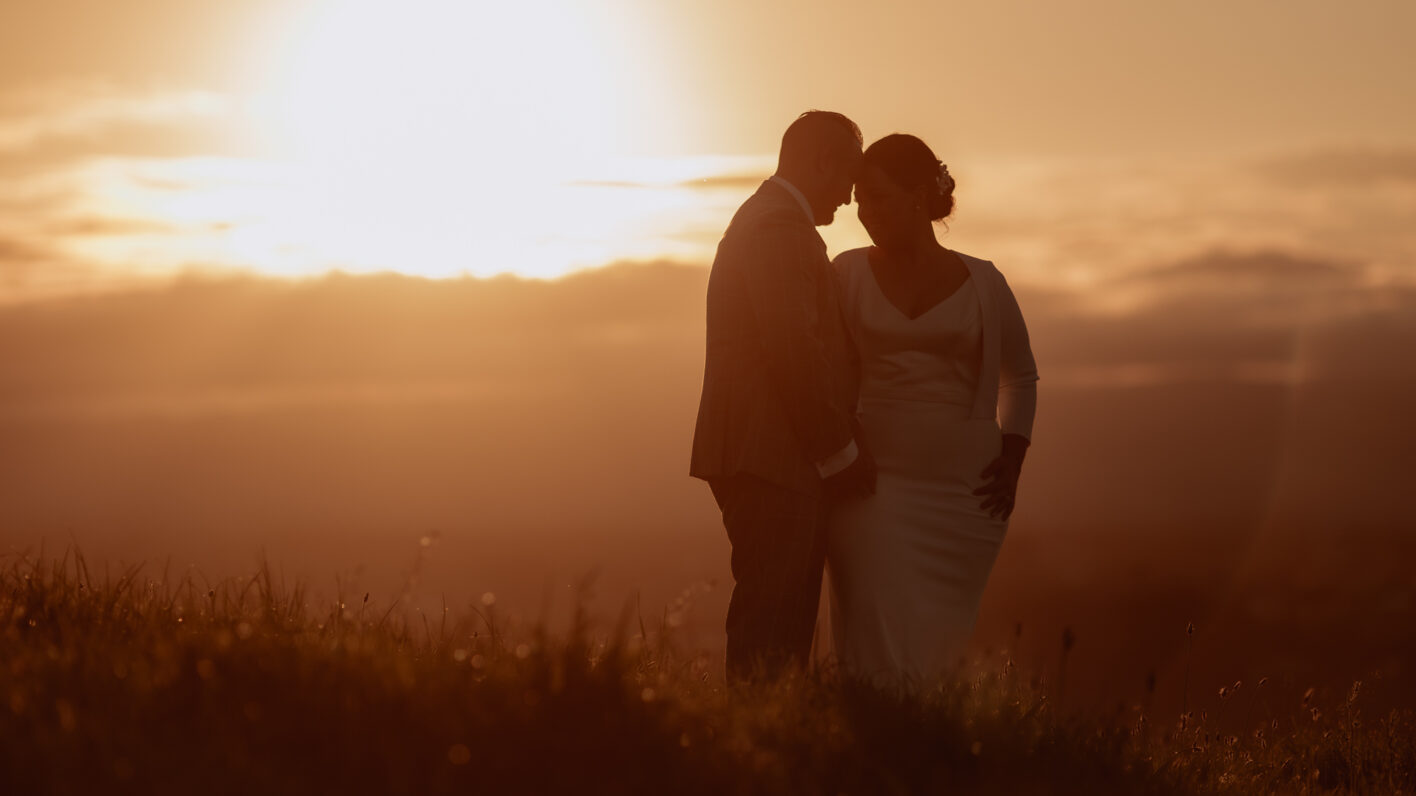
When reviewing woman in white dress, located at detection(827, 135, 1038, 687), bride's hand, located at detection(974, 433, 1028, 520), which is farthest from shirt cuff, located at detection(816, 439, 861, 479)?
bride's hand, located at detection(974, 433, 1028, 520)

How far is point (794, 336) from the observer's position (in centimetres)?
567

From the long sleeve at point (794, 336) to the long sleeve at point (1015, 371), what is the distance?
113 centimetres

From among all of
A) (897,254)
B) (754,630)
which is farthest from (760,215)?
(754,630)

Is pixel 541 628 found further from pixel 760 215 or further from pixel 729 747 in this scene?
pixel 760 215

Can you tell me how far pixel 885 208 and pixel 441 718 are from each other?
347 centimetres

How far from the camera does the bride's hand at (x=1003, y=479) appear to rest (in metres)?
6.41

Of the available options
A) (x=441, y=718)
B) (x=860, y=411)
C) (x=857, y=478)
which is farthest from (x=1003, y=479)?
(x=441, y=718)

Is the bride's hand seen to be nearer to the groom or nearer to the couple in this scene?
the couple

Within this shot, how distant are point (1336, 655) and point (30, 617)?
575ft

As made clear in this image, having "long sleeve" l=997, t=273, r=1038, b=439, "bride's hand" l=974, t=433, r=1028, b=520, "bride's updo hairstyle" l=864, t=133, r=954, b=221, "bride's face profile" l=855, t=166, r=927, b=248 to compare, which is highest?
"bride's updo hairstyle" l=864, t=133, r=954, b=221

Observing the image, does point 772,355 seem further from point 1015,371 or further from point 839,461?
point 1015,371

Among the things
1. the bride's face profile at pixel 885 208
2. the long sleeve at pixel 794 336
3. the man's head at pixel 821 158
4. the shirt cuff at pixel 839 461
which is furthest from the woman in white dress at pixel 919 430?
the long sleeve at pixel 794 336

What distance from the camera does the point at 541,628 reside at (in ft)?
14.2

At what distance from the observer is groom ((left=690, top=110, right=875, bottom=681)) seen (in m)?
5.72
